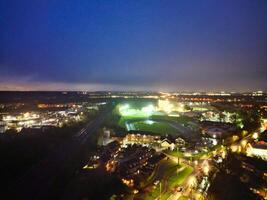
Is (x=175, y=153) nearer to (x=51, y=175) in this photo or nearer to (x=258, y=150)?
(x=258, y=150)

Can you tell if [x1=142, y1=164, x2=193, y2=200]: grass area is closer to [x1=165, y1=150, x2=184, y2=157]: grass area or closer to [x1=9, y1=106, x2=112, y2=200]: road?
[x1=165, y1=150, x2=184, y2=157]: grass area

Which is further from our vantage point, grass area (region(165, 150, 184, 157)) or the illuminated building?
grass area (region(165, 150, 184, 157))

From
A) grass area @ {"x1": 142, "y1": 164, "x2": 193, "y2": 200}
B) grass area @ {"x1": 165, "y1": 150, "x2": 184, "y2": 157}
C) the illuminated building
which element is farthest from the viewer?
grass area @ {"x1": 165, "y1": 150, "x2": 184, "y2": 157}

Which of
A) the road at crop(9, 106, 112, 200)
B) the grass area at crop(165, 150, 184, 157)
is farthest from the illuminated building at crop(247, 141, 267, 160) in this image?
the road at crop(9, 106, 112, 200)

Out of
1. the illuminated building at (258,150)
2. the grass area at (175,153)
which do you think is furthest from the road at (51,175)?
the illuminated building at (258,150)

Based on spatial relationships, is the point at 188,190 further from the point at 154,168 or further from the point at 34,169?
the point at 34,169

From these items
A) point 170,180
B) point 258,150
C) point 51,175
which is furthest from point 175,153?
point 51,175

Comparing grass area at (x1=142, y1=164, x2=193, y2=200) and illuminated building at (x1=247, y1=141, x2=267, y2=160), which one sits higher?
illuminated building at (x1=247, y1=141, x2=267, y2=160)

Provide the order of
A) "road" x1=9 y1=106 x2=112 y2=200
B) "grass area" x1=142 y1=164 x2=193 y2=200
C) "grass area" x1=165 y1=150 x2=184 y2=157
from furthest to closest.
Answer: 1. "grass area" x1=165 y1=150 x2=184 y2=157
2. "road" x1=9 y1=106 x2=112 y2=200
3. "grass area" x1=142 y1=164 x2=193 y2=200
